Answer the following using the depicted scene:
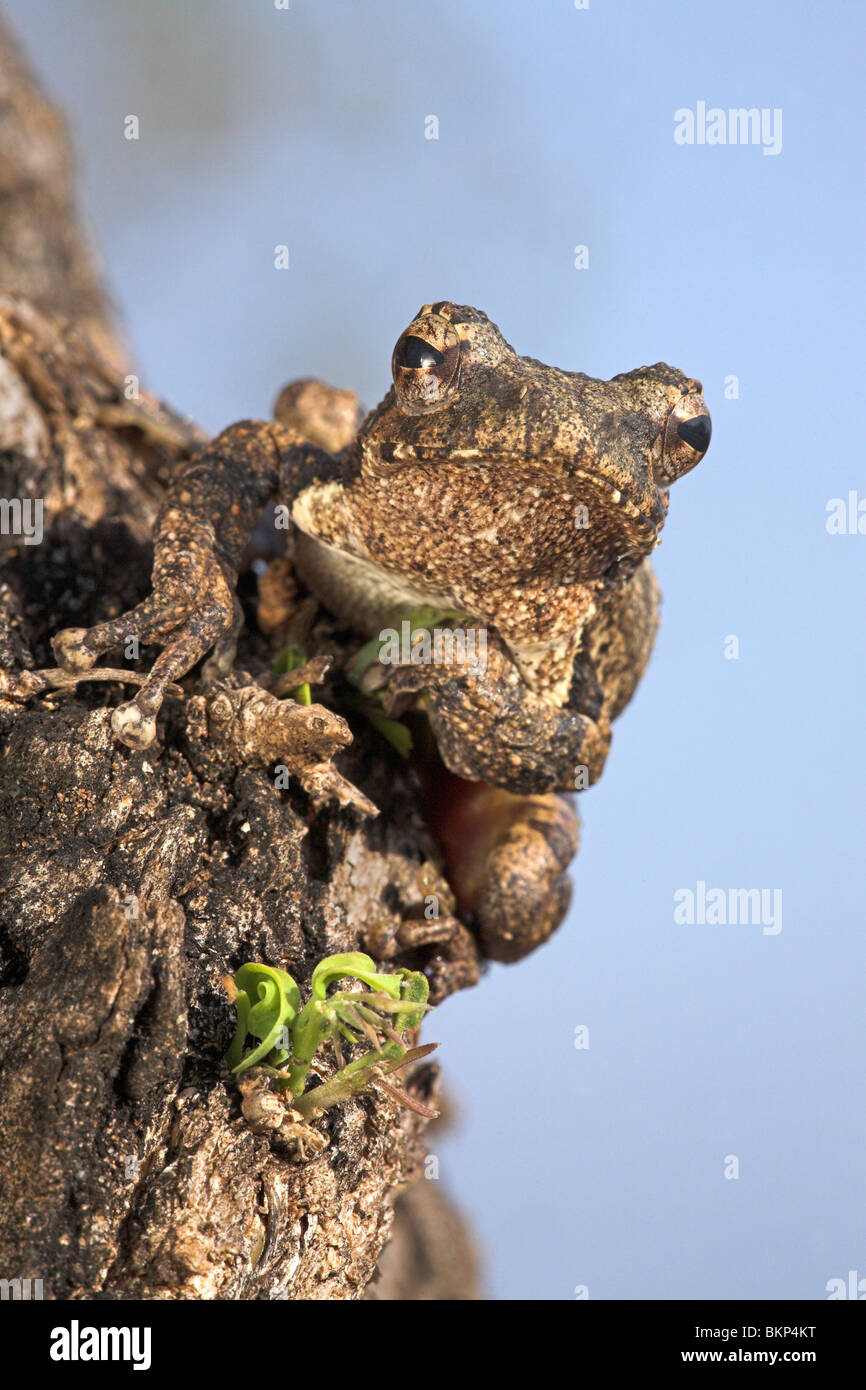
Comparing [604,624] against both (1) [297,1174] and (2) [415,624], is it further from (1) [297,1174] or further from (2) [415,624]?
(1) [297,1174]

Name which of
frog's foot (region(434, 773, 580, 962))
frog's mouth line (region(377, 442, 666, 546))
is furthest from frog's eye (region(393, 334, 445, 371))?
frog's foot (region(434, 773, 580, 962))

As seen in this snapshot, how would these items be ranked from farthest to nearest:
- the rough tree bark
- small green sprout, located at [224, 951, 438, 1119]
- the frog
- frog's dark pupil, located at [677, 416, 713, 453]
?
frog's dark pupil, located at [677, 416, 713, 453] < the frog < small green sprout, located at [224, 951, 438, 1119] < the rough tree bark

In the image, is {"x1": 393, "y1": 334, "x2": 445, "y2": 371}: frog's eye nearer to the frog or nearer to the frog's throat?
the frog

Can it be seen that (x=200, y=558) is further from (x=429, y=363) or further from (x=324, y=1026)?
(x=324, y=1026)

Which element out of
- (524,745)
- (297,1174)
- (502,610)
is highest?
(502,610)

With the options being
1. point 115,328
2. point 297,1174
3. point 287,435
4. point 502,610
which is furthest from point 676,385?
point 115,328

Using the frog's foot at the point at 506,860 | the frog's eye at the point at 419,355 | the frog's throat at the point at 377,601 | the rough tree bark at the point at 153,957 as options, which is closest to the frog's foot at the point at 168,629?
the rough tree bark at the point at 153,957
